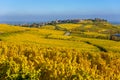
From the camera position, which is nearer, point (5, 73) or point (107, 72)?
point (5, 73)

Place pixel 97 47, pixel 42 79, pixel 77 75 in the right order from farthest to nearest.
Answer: pixel 97 47
pixel 42 79
pixel 77 75

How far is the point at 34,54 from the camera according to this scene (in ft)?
248

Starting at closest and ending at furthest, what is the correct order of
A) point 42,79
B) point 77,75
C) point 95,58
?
point 77,75
point 42,79
point 95,58

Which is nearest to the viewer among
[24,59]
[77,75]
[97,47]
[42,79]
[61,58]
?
[77,75]

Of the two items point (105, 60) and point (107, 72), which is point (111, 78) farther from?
point (105, 60)

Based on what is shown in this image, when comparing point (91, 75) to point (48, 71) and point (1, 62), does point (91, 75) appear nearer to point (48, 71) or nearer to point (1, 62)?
point (48, 71)

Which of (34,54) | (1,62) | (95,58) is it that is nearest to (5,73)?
(1,62)

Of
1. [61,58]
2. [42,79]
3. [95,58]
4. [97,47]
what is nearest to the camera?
[42,79]

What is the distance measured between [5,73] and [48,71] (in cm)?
658

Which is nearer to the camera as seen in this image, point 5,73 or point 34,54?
point 5,73

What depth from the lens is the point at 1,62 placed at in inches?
2227

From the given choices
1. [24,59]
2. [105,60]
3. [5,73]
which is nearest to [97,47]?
[105,60]

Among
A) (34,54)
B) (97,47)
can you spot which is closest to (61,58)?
(34,54)

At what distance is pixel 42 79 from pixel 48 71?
166 centimetres
